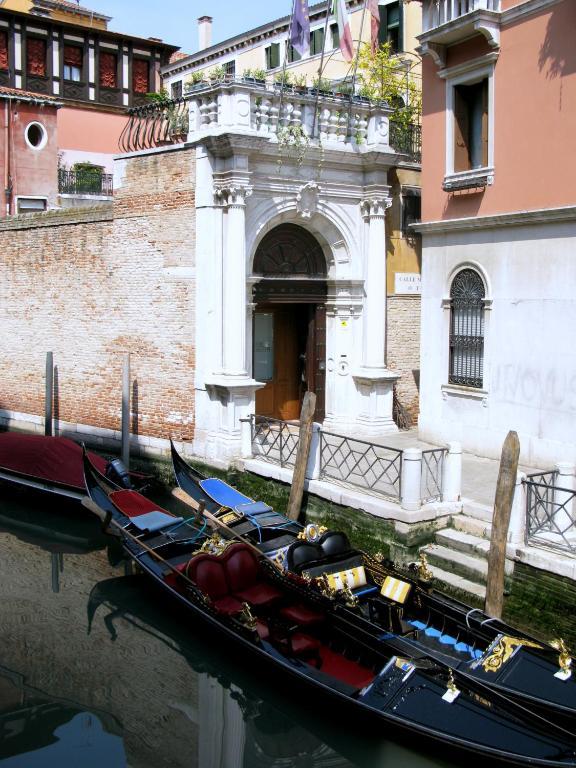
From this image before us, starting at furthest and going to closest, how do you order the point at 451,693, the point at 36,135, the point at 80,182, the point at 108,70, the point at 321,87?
→ the point at 108,70 → the point at 80,182 → the point at 36,135 → the point at 321,87 → the point at 451,693

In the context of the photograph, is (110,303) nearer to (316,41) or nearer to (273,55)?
(316,41)

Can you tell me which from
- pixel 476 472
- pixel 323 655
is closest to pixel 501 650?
pixel 323 655

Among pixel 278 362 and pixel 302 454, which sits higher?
pixel 278 362

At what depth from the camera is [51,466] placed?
35.8 ft

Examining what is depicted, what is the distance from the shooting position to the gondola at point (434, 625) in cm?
552

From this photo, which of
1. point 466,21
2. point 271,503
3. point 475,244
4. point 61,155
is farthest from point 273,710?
point 61,155

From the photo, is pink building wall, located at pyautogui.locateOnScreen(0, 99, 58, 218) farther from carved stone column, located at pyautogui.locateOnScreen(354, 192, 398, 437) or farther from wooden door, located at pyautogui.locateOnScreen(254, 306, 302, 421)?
carved stone column, located at pyautogui.locateOnScreen(354, 192, 398, 437)

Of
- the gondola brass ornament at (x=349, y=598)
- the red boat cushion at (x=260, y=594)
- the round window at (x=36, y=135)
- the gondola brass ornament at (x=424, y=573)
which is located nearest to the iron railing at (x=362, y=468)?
the gondola brass ornament at (x=424, y=573)

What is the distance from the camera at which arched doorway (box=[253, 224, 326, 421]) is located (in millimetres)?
11250

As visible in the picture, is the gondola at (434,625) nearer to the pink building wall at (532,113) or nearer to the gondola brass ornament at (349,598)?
the gondola brass ornament at (349,598)

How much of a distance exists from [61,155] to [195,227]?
12204 millimetres

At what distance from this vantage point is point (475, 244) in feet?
33.4

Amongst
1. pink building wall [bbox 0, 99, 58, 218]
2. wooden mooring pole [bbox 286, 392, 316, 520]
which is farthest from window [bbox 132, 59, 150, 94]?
wooden mooring pole [bbox 286, 392, 316, 520]

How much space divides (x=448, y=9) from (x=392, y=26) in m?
8.89
